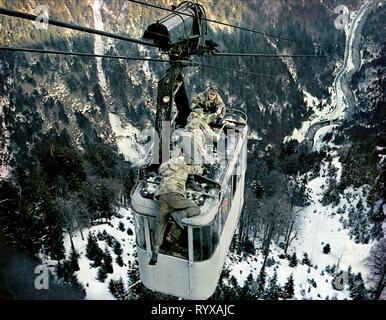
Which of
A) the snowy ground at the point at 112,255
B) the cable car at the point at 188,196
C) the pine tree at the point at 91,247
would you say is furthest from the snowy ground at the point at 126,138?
the cable car at the point at 188,196

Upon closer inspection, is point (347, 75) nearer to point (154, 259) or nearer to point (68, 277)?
point (68, 277)

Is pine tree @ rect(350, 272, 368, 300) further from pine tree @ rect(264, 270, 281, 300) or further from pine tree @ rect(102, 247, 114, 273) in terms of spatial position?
pine tree @ rect(102, 247, 114, 273)

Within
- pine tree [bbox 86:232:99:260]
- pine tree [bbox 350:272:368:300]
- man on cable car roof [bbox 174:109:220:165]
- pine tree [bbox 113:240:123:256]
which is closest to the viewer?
man on cable car roof [bbox 174:109:220:165]

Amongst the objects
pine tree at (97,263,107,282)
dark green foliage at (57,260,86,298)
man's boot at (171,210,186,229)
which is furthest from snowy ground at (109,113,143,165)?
man's boot at (171,210,186,229)

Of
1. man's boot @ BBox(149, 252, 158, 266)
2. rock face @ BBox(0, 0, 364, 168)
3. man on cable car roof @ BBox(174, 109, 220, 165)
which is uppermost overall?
rock face @ BBox(0, 0, 364, 168)

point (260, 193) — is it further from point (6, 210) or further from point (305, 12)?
point (305, 12)

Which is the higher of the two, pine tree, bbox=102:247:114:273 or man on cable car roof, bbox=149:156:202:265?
pine tree, bbox=102:247:114:273
